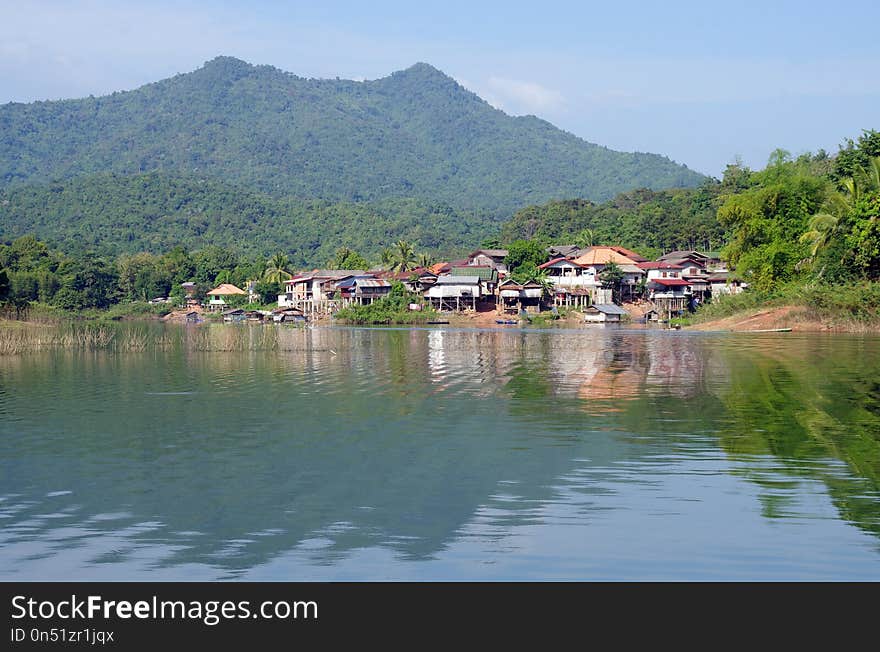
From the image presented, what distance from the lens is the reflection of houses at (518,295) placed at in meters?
105

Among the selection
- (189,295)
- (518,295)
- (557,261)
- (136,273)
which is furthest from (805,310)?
(136,273)

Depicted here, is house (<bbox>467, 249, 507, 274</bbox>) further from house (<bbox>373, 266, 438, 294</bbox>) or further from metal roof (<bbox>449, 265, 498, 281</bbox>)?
metal roof (<bbox>449, 265, 498, 281</bbox>)

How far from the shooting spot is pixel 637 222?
141 meters

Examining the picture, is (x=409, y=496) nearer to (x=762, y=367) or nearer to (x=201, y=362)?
(x=762, y=367)

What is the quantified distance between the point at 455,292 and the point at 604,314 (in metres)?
17.6

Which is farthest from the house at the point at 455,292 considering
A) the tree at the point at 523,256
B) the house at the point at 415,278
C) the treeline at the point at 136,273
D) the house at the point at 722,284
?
the house at the point at 722,284

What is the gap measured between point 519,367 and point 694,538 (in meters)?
26.2

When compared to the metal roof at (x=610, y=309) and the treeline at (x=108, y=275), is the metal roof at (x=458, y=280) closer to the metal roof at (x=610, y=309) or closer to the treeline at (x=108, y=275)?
the metal roof at (x=610, y=309)

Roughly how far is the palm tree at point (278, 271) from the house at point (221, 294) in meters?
4.53

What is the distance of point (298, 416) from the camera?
22641mm

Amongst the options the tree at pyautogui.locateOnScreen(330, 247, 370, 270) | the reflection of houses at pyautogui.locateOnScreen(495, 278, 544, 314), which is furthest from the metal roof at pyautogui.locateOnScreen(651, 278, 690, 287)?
the tree at pyautogui.locateOnScreen(330, 247, 370, 270)

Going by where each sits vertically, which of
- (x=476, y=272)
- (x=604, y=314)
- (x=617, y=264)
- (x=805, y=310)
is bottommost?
(x=604, y=314)

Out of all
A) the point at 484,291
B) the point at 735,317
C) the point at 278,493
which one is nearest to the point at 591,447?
the point at 278,493

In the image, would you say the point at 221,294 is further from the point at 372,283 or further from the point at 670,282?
the point at 670,282
